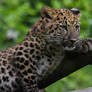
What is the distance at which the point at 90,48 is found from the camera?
5.94m

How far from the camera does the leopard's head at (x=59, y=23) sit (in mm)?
5754

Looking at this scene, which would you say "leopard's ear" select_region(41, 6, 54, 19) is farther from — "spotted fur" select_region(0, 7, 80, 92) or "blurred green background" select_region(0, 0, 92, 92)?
"blurred green background" select_region(0, 0, 92, 92)

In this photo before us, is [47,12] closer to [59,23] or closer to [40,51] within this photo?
[59,23]

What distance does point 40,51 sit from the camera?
19.5ft

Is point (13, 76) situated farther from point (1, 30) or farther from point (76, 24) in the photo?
point (1, 30)

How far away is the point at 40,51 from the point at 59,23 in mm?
422

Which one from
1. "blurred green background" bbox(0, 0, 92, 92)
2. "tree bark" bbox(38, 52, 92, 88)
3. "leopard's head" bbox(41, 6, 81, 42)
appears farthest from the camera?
"blurred green background" bbox(0, 0, 92, 92)

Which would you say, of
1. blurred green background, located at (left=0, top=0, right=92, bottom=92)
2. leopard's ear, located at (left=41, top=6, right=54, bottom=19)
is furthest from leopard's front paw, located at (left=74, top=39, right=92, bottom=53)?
blurred green background, located at (left=0, top=0, right=92, bottom=92)

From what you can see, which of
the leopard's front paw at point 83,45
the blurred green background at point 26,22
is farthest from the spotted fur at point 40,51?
the blurred green background at point 26,22

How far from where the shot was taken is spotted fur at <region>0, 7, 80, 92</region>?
5801 millimetres

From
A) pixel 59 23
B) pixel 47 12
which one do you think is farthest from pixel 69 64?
pixel 47 12

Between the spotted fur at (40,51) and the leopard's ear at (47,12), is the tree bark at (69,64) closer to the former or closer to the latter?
the spotted fur at (40,51)

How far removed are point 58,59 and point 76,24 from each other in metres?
0.50

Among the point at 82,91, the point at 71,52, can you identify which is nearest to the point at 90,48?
the point at 71,52
